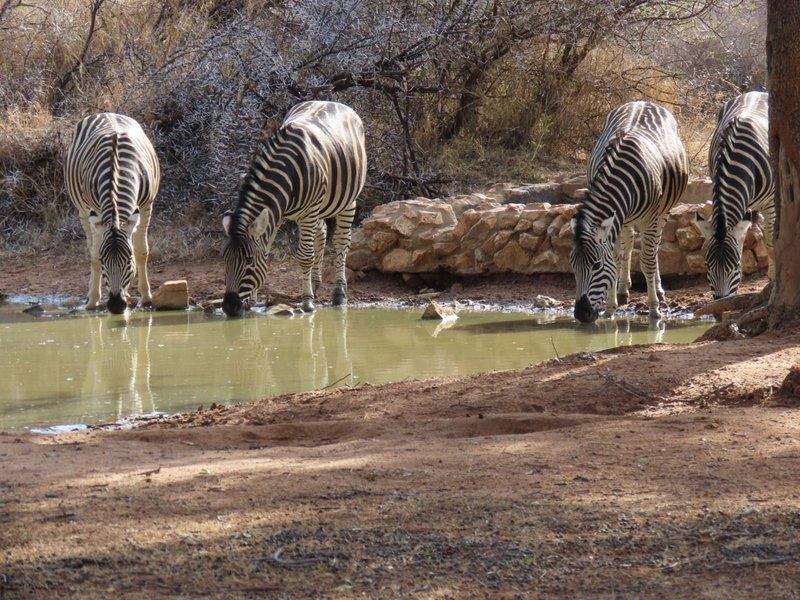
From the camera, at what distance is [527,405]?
5754 millimetres

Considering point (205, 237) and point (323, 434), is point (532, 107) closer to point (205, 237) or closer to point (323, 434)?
point (205, 237)

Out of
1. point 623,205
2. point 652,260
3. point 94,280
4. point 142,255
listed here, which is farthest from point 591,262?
point 94,280

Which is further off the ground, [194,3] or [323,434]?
[194,3]

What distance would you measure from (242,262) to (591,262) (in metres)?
3.70

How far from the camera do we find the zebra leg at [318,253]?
12461 mm

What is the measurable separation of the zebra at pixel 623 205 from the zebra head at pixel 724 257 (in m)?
0.92

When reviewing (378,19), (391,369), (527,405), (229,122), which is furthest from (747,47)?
(527,405)

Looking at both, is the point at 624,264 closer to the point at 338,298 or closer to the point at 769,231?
the point at 769,231

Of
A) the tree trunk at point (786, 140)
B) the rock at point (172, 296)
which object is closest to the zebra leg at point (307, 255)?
the rock at point (172, 296)

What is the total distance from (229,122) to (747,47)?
44.0 ft

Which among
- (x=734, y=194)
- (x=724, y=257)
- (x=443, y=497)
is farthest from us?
(x=734, y=194)

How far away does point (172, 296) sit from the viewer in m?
12.3

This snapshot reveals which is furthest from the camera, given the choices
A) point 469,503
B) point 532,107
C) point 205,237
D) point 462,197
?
point 532,107

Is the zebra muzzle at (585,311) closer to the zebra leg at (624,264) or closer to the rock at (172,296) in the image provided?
the zebra leg at (624,264)
